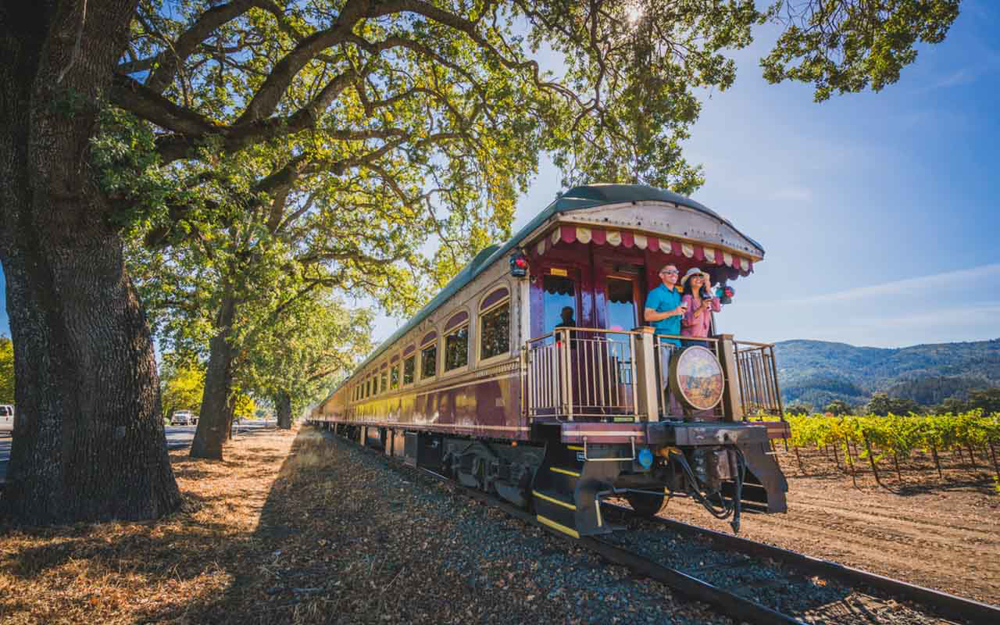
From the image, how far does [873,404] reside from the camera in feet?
167

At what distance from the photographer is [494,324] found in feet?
20.5

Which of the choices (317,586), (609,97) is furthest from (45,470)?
(609,97)

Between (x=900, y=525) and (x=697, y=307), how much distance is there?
4.39 m

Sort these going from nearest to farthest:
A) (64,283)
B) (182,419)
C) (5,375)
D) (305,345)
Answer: (64,283), (305,345), (5,375), (182,419)

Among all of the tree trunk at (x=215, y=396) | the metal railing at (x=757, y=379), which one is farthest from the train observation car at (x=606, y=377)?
the tree trunk at (x=215, y=396)

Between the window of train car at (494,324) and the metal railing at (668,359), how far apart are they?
1748mm

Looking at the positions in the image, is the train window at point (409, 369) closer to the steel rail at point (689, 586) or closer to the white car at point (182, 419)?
the steel rail at point (689, 586)

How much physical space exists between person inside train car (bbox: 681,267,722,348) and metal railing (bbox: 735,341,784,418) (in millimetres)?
403

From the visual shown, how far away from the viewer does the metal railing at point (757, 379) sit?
522 centimetres

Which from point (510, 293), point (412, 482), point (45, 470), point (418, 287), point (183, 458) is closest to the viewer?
point (45, 470)

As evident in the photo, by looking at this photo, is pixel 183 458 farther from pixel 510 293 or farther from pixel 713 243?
pixel 713 243

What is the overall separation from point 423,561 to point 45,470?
4503mm

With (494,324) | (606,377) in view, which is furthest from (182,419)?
(606,377)

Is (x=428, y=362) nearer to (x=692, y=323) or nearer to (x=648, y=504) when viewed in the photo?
(x=648, y=504)
